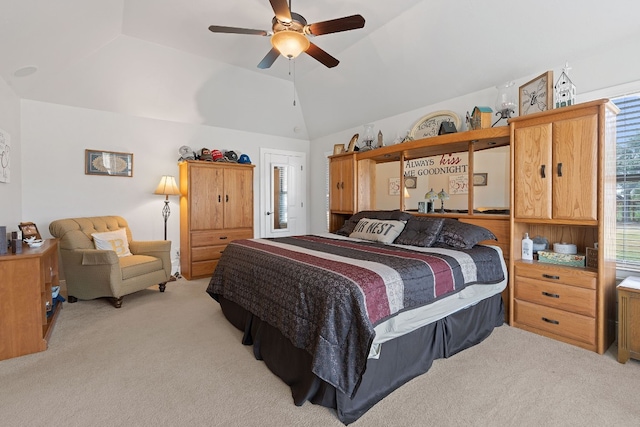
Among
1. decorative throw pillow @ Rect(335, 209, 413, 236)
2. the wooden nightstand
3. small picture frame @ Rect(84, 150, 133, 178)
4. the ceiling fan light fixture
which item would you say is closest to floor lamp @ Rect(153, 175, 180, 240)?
small picture frame @ Rect(84, 150, 133, 178)

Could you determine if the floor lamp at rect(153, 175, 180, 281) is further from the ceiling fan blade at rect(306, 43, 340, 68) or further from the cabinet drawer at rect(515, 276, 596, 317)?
the cabinet drawer at rect(515, 276, 596, 317)

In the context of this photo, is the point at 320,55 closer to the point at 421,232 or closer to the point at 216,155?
the point at 421,232

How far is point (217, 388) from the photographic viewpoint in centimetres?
191

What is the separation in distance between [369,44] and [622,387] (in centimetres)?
383

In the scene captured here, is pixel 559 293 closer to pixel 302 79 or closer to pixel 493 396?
pixel 493 396

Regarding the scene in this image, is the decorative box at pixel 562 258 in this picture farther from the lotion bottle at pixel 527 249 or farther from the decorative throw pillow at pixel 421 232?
the decorative throw pillow at pixel 421 232

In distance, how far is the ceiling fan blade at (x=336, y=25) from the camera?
2336 mm

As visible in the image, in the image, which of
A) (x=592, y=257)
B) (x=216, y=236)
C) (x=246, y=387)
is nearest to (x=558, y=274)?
Answer: (x=592, y=257)

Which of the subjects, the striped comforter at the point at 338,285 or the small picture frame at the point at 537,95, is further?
the small picture frame at the point at 537,95

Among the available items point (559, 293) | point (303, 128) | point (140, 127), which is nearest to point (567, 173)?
point (559, 293)

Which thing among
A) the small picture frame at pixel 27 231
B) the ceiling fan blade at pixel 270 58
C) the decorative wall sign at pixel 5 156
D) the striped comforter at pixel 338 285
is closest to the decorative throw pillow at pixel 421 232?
the striped comforter at pixel 338 285

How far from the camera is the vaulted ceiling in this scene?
263 cm

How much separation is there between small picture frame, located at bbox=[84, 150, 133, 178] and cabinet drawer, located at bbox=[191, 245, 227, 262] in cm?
149

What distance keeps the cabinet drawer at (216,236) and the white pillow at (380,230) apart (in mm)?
2178
